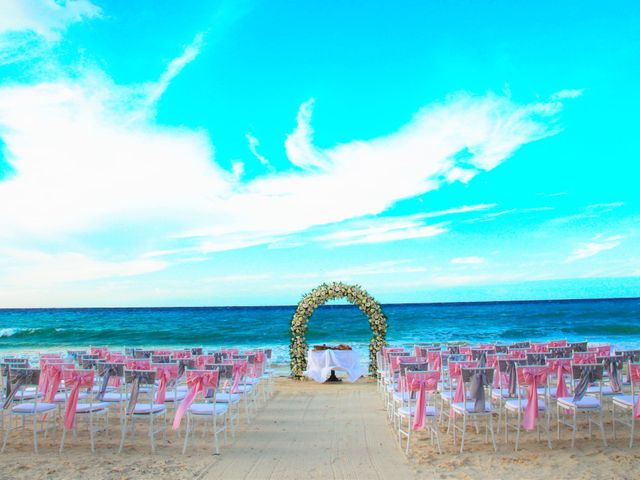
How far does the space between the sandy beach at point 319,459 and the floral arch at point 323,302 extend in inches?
227

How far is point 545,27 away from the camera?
43.1 feet

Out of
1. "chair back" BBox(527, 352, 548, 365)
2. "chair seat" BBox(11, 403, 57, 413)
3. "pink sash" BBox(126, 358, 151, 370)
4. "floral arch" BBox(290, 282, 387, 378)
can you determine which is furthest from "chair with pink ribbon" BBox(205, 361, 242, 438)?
"floral arch" BBox(290, 282, 387, 378)

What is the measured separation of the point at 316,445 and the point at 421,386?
1536mm

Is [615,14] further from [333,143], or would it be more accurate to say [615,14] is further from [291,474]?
[291,474]

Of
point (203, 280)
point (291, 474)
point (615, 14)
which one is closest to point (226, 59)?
point (615, 14)

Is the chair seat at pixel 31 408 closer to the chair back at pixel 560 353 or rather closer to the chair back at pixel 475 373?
the chair back at pixel 475 373

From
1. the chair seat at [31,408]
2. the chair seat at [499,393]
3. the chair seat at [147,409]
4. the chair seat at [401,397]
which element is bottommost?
the chair seat at [401,397]

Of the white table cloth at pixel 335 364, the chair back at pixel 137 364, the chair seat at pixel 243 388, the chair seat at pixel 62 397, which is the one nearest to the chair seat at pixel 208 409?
the chair back at pixel 137 364

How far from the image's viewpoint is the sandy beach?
5113 millimetres

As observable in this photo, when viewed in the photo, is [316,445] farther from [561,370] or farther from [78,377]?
[561,370]

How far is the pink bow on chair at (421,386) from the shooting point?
19.1 feet

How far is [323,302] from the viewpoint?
514 inches

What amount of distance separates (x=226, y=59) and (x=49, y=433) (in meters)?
10.4

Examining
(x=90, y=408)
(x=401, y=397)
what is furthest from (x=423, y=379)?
(x=90, y=408)
